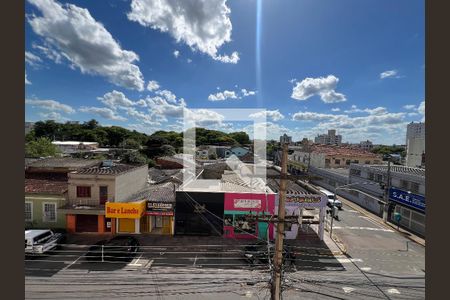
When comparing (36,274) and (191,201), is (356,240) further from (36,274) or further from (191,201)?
(36,274)

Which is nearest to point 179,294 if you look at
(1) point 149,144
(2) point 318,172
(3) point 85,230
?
(3) point 85,230

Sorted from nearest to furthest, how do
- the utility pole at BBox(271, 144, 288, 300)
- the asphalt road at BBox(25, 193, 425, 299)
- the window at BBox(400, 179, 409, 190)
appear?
the utility pole at BBox(271, 144, 288, 300)
the asphalt road at BBox(25, 193, 425, 299)
the window at BBox(400, 179, 409, 190)

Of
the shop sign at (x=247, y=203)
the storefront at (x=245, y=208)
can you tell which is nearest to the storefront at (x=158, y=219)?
the storefront at (x=245, y=208)

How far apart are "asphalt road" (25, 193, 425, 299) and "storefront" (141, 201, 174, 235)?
8.08 ft

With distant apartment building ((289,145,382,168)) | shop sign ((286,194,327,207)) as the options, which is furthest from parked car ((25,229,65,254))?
distant apartment building ((289,145,382,168))

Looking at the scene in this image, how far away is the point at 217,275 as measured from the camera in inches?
498

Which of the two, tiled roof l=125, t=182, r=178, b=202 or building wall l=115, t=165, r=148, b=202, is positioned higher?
building wall l=115, t=165, r=148, b=202

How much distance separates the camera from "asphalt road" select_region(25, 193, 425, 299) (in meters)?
11.1

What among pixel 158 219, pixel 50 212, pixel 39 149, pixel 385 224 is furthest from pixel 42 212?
pixel 385 224

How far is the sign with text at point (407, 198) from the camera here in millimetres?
20130

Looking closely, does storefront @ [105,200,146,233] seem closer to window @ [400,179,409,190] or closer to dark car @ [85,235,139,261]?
dark car @ [85,235,139,261]

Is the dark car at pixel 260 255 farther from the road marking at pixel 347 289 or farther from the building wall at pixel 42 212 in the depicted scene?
the building wall at pixel 42 212

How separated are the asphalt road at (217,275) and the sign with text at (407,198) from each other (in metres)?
5.19

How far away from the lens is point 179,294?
1097 cm
